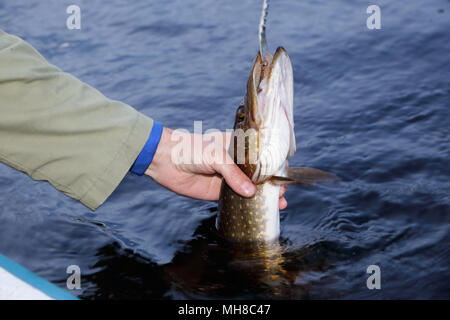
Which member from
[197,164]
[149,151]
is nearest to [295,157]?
[197,164]

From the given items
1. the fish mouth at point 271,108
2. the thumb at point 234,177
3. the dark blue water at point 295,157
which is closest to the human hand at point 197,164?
the thumb at point 234,177

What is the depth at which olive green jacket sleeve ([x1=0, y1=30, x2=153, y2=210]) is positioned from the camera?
2613mm

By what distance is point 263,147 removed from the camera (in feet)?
10.5

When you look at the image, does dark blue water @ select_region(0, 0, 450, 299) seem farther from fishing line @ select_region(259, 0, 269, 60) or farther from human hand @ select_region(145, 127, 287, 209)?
fishing line @ select_region(259, 0, 269, 60)

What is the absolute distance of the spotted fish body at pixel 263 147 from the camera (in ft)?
10.2

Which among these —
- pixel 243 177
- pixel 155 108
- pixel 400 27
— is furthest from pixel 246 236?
pixel 400 27

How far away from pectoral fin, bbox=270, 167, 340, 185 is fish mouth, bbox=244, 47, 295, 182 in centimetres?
8

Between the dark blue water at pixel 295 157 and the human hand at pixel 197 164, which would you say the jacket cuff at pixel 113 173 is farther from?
the dark blue water at pixel 295 157

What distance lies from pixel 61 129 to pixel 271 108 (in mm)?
1170

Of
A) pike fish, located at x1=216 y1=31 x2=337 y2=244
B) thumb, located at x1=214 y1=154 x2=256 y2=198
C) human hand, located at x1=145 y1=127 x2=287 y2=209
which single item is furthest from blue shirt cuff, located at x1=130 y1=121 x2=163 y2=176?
pike fish, located at x1=216 y1=31 x2=337 y2=244

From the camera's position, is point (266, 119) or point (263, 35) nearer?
point (263, 35)

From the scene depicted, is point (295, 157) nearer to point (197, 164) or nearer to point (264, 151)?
point (264, 151)

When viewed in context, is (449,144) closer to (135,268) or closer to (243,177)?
(243,177)

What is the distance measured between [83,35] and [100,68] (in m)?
1.27
